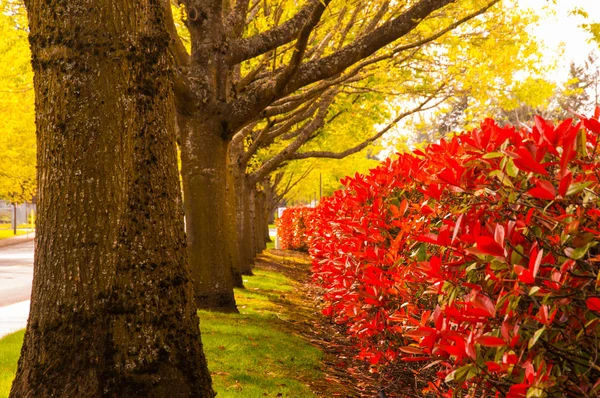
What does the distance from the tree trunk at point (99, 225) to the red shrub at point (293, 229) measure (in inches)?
792

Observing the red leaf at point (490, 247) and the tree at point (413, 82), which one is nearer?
the red leaf at point (490, 247)

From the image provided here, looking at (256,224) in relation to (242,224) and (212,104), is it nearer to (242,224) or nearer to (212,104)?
(242,224)

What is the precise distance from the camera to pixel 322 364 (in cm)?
664

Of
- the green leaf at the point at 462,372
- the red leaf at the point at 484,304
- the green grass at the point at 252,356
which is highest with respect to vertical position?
the red leaf at the point at 484,304

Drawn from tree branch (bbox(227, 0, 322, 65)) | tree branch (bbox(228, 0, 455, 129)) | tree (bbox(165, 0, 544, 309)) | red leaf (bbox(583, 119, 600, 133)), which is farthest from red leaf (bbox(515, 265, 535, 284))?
tree branch (bbox(227, 0, 322, 65))

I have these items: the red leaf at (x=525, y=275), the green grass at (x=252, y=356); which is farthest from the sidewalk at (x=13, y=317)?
the red leaf at (x=525, y=275)

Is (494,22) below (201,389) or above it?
above

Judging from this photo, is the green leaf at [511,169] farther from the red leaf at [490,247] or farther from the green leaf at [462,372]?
the green leaf at [462,372]

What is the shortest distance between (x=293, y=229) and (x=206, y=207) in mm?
18361

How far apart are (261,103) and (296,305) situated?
5215 millimetres

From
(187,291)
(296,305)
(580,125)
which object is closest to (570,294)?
(580,125)

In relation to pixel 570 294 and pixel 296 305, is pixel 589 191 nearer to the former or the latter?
pixel 570 294

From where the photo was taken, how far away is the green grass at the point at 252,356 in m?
5.09

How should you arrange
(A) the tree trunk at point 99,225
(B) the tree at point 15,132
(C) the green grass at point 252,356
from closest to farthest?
(A) the tree trunk at point 99,225, (C) the green grass at point 252,356, (B) the tree at point 15,132
